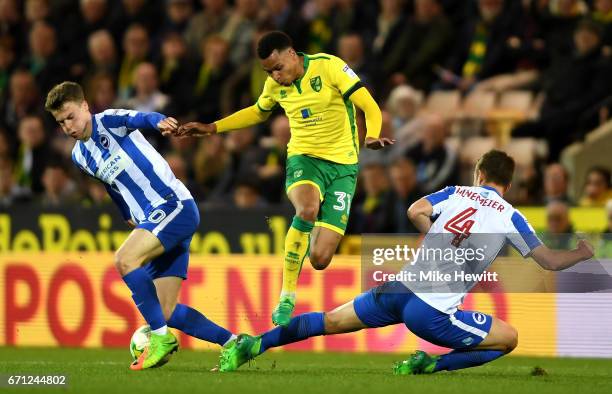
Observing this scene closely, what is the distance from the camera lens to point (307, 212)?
10.1m

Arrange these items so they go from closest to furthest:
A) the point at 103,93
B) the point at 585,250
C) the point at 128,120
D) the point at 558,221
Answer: the point at 585,250, the point at 128,120, the point at 558,221, the point at 103,93

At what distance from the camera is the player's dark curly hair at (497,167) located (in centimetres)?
870

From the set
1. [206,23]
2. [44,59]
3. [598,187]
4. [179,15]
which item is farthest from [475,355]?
[44,59]

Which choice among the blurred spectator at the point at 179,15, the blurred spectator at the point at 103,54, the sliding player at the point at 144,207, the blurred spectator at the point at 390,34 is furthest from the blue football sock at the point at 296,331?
the blurred spectator at the point at 179,15

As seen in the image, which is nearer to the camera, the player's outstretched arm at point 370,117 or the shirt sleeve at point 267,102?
the player's outstretched arm at point 370,117

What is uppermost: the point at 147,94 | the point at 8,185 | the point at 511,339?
the point at 147,94

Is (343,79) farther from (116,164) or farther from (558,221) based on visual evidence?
(558,221)

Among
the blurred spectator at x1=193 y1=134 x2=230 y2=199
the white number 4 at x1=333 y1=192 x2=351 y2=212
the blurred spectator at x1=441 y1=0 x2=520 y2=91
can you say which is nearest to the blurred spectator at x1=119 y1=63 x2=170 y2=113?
the blurred spectator at x1=193 y1=134 x2=230 y2=199

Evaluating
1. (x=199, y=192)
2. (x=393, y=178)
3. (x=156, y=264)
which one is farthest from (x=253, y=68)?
(x=156, y=264)

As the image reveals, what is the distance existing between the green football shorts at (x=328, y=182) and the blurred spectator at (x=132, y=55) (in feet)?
23.4

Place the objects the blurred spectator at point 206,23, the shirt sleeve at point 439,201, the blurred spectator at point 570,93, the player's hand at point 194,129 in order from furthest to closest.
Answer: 1. the blurred spectator at point 206,23
2. the blurred spectator at point 570,93
3. the player's hand at point 194,129
4. the shirt sleeve at point 439,201

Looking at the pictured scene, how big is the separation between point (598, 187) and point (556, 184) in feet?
1.36

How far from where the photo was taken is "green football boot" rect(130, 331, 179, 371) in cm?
899

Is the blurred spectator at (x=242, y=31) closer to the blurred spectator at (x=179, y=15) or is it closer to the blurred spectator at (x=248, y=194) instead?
the blurred spectator at (x=179, y=15)
